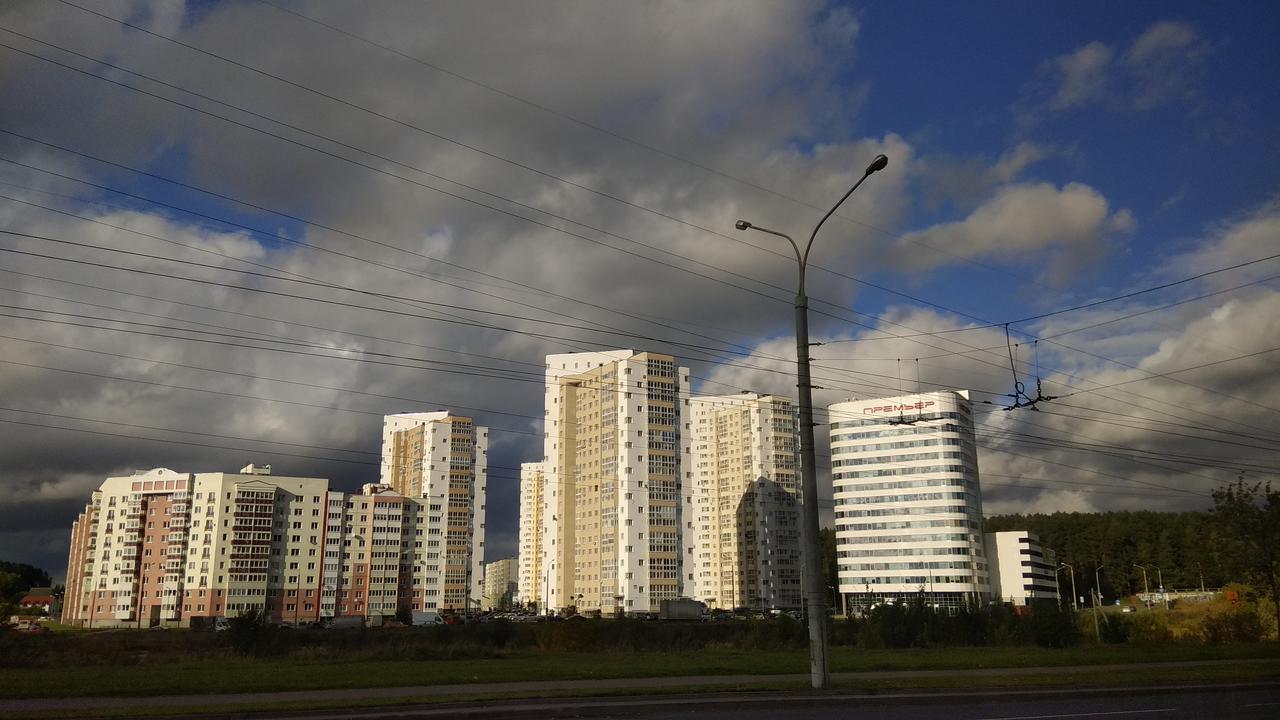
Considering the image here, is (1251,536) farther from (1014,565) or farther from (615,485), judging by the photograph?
(1014,565)

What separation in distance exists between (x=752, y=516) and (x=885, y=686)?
16212cm

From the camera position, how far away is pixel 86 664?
37.6 meters

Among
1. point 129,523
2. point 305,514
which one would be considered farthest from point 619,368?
point 129,523

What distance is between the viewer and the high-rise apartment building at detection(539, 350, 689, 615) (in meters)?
136

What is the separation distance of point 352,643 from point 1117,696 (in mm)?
36279

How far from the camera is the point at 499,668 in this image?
3406 cm

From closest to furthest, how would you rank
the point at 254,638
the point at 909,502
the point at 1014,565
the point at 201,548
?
the point at 254,638, the point at 201,548, the point at 909,502, the point at 1014,565

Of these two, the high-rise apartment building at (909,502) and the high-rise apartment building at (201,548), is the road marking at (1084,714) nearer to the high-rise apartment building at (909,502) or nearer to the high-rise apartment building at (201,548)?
the high-rise apartment building at (201,548)

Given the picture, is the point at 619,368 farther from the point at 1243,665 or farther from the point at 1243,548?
the point at 1243,665

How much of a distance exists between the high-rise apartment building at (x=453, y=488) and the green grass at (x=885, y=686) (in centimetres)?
13764

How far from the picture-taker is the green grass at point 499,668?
87.6 feet

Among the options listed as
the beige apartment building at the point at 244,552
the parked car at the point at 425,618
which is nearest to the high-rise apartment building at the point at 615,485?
the beige apartment building at the point at 244,552

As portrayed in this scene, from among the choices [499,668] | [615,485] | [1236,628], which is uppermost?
[615,485]

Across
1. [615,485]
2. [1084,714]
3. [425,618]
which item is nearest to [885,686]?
[1084,714]
